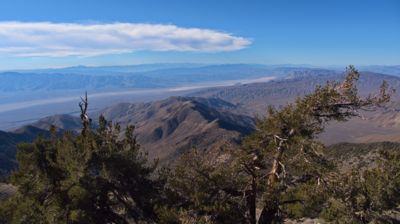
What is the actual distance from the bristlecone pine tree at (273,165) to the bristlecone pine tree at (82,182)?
3.30 m

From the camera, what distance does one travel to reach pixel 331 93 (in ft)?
56.1

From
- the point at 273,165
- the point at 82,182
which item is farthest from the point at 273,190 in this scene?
the point at 82,182

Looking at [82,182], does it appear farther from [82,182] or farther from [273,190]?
[273,190]

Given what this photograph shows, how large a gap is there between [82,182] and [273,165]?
7.98 metres

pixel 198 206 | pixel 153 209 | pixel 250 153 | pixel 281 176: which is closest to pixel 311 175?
pixel 281 176

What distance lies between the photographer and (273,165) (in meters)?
17.5

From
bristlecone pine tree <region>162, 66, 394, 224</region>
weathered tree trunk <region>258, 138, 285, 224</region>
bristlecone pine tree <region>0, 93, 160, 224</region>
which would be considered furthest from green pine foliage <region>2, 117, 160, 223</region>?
weathered tree trunk <region>258, 138, 285, 224</region>

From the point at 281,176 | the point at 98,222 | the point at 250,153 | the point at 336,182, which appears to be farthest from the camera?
the point at 98,222

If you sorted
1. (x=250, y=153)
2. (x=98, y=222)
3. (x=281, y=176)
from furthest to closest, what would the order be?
(x=98, y=222), (x=250, y=153), (x=281, y=176)

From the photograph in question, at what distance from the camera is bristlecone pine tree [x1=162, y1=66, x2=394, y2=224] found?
54.9 feet

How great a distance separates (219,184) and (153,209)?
3699 mm

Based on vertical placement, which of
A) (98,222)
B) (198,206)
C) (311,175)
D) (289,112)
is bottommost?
(98,222)

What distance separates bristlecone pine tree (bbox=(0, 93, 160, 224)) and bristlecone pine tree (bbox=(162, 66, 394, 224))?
330 cm

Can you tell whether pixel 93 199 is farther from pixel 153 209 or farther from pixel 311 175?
pixel 311 175
